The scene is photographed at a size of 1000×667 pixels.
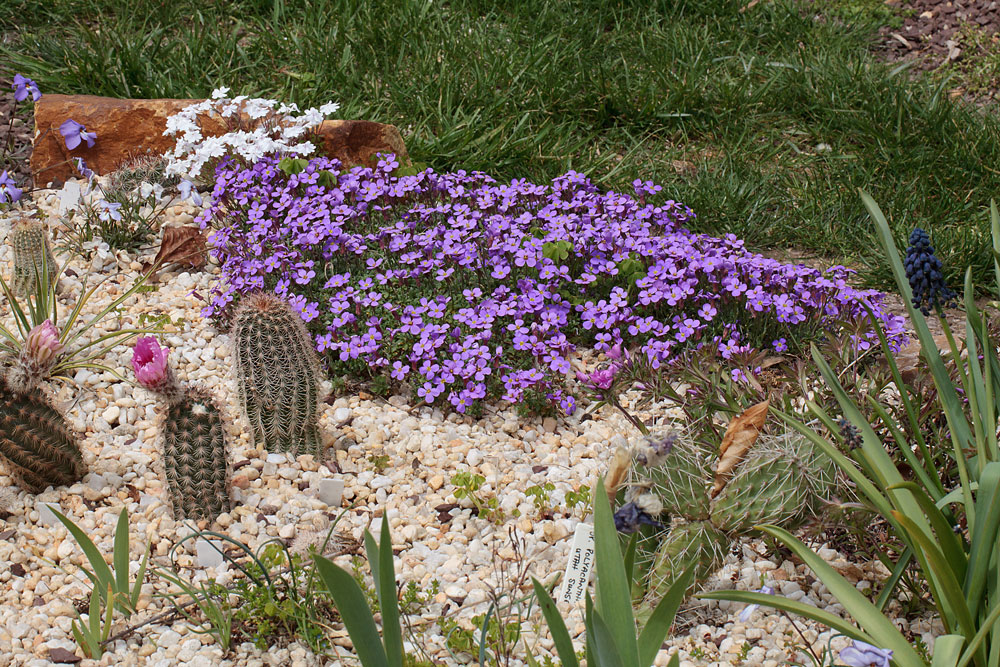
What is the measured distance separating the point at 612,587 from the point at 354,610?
0.48 meters

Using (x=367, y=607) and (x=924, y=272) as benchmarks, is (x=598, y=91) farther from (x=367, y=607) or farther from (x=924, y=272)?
(x=367, y=607)

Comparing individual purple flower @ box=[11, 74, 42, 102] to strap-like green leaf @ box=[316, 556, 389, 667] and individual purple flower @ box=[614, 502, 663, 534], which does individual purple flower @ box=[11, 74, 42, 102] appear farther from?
strap-like green leaf @ box=[316, 556, 389, 667]

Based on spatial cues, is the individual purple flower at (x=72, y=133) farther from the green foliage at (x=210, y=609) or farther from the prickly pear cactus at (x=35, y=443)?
the green foliage at (x=210, y=609)

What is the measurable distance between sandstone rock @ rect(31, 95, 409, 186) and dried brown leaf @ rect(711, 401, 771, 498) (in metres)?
2.82

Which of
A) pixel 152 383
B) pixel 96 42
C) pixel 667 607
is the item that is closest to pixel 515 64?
pixel 96 42

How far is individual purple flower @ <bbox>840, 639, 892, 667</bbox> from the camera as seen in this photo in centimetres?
A: 186

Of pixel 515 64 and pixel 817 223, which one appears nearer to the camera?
pixel 817 223

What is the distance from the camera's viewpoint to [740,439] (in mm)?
2494

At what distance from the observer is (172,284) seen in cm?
426

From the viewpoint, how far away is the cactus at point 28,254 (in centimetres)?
394

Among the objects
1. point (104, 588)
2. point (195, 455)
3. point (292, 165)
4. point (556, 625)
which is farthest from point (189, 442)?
point (292, 165)

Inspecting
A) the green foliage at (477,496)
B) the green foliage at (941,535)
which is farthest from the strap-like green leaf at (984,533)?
the green foliage at (477,496)

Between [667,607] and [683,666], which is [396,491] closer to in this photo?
[683,666]

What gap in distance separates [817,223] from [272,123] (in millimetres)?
2904
